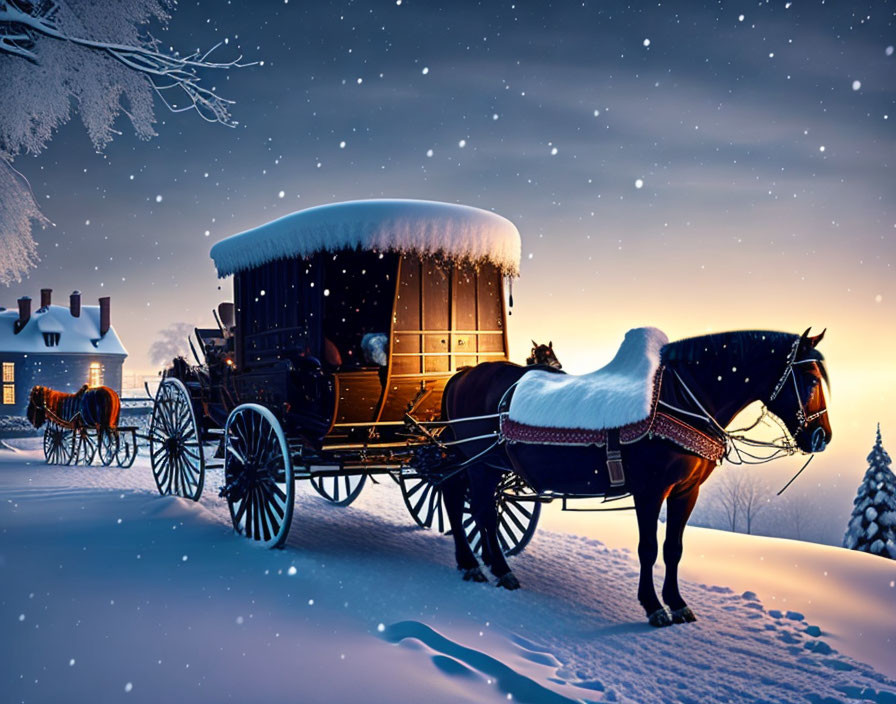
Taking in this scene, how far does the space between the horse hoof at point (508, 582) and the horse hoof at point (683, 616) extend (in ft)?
4.64

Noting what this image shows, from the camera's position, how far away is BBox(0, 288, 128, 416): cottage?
38531mm

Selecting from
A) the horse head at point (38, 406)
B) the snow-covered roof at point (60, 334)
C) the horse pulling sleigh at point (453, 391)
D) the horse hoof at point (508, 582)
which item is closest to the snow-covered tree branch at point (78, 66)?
the horse pulling sleigh at point (453, 391)

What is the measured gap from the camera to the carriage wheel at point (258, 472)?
22.3 ft

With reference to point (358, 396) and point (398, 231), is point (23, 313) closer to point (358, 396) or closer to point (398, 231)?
point (358, 396)

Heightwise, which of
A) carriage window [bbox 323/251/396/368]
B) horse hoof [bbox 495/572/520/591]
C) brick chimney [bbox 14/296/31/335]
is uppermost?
brick chimney [bbox 14/296/31/335]

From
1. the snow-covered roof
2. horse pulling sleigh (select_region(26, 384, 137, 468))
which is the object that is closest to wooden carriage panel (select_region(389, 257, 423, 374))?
horse pulling sleigh (select_region(26, 384, 137, 468))

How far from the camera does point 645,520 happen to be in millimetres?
5121

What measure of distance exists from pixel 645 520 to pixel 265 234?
5.12m

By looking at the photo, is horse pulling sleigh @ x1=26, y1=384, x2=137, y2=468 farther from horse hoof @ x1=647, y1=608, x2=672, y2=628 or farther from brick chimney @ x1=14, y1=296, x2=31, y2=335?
brick chimney @ x1=14, y1=296, x2=31, y2=335

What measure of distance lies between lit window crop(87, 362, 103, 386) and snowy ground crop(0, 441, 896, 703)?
36224 mm

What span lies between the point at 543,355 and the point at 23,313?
136 ft

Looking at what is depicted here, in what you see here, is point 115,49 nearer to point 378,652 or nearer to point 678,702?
point 378,652

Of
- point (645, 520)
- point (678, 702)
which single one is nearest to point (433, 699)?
point (678, 702)

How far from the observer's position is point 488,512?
6332 mm
